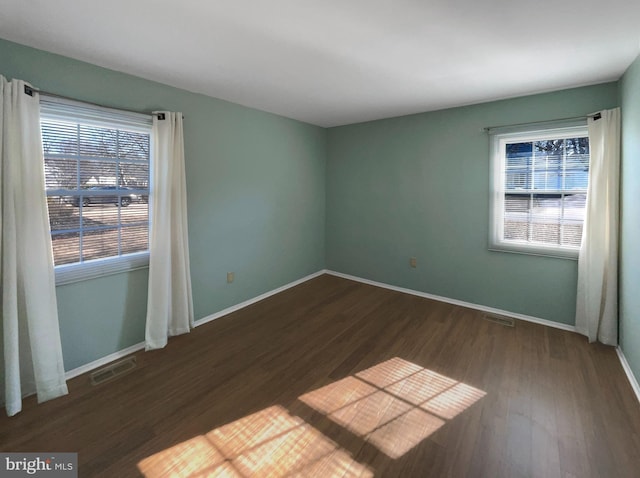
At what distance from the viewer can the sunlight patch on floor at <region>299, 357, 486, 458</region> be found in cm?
168

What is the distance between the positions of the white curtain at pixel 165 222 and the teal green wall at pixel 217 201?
15 cm

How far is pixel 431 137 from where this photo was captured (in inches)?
142

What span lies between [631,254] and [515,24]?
191 centimetres

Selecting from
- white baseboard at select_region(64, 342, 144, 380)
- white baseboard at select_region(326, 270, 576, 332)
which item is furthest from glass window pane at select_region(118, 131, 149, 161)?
white baseboard at select_region(326, 270, 576, 332)

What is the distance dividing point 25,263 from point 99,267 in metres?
0.47

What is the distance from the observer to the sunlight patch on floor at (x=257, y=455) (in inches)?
56.9

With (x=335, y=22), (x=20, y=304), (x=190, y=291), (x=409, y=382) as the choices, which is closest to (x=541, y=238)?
(x=409, y=382)

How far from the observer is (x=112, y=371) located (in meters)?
2.28

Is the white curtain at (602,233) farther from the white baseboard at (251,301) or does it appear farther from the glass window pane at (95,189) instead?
the glass window pane at (95,189)

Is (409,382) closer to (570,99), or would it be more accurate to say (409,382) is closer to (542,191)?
(542,191)

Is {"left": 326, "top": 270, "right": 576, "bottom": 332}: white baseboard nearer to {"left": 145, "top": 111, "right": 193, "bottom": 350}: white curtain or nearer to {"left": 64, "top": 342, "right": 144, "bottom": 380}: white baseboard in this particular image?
{"left": 145, "top": 111, "right": 193, "bottom": 350}: white curtain

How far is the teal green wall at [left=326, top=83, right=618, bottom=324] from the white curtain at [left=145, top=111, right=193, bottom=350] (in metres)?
2.52
